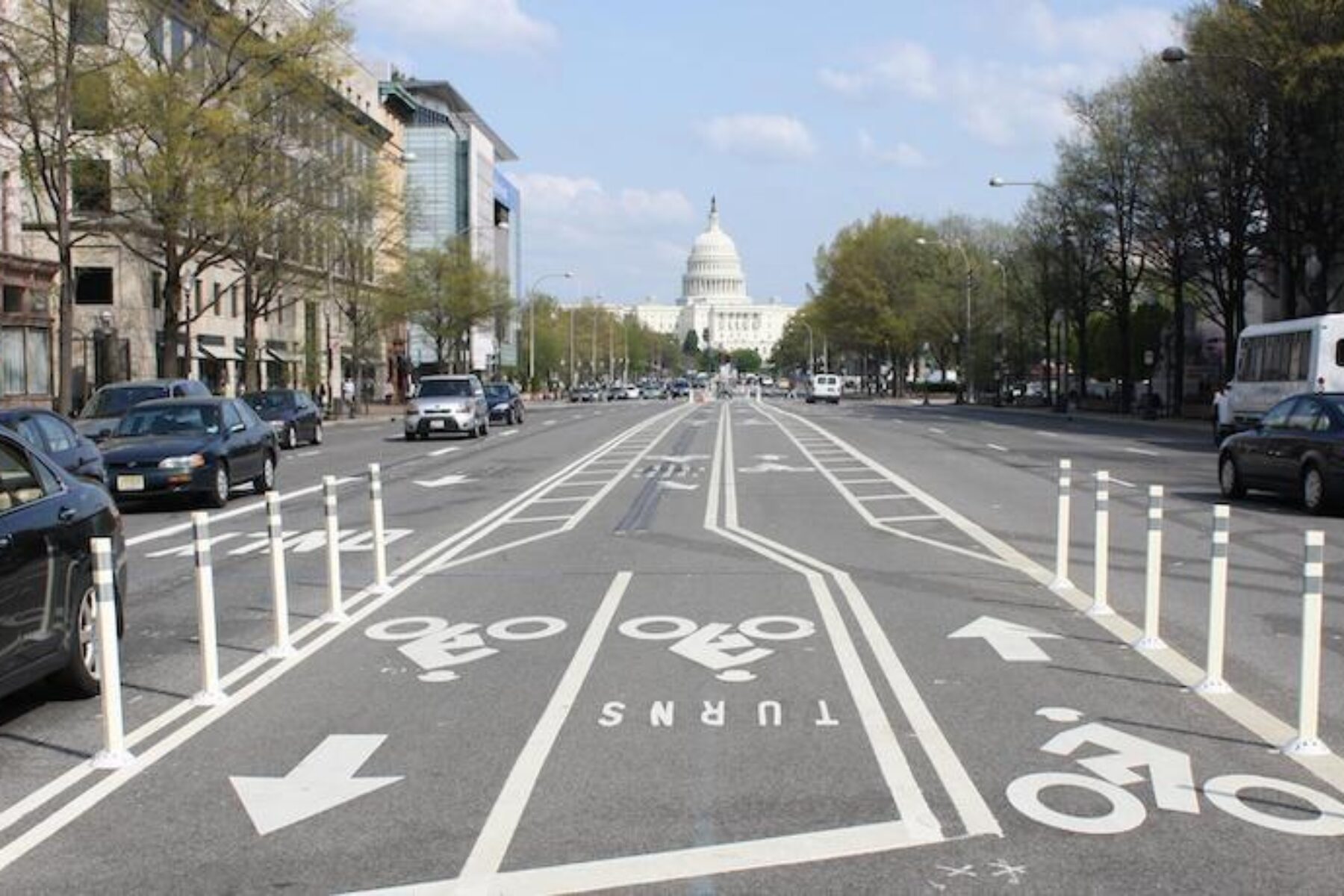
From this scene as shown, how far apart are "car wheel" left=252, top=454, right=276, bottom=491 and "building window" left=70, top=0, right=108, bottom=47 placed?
16.7 metres

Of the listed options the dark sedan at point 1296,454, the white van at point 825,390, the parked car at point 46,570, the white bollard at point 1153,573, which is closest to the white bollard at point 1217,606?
the white bollard at point 1153,573

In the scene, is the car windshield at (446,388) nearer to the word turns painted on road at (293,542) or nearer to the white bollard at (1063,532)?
the word turns painted on road at (293,542)

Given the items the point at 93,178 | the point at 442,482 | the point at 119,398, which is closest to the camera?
the point at 442,482

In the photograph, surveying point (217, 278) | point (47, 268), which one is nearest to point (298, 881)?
point (47, 268)

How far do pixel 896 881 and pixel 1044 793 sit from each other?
1.27 metres

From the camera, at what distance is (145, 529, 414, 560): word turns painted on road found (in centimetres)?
1484

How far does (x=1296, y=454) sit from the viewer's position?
18375mm

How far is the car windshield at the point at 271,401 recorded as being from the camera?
38.3 m

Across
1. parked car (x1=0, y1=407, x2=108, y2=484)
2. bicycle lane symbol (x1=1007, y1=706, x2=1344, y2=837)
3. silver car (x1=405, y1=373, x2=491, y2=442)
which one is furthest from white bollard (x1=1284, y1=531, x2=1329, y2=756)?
silver car (x1=405, y1=373, x2=491, y2=442)

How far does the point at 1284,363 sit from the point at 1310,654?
2651 centimetres

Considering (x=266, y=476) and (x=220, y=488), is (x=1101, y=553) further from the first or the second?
(x=266, y=476)

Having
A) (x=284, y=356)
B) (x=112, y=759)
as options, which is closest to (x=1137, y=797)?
(x=112, y=759)

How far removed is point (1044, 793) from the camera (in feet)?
19.9

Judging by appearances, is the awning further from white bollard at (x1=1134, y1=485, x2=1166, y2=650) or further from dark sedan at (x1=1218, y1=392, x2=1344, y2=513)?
white bollard at (x1=1134, y1=485, x2=1166, y2=650)
